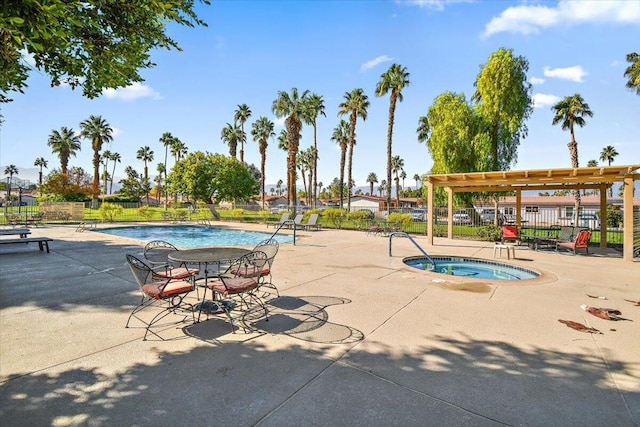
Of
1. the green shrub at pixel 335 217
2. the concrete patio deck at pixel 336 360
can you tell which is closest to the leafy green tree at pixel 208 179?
the green shrub at pixel 335 217

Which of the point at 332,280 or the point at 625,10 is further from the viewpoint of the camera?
the point at 625,10

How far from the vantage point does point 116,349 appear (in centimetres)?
365

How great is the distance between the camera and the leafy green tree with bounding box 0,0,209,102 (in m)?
3.41

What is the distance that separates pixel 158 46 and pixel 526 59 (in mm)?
21271

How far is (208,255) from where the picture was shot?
5332 millimetres

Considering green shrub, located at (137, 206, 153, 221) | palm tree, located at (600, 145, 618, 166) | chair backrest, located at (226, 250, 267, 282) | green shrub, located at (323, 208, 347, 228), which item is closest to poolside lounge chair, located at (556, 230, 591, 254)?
chair backrest, located at (226, 250, 267, 282)

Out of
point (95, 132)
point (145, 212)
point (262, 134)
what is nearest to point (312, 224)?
point (145, 212)

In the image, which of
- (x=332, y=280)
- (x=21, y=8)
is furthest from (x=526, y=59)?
(x=21, y=8)

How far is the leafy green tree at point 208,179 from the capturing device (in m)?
30.5

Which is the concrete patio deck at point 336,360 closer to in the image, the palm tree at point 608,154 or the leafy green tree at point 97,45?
the leafy green tree at point 97,45

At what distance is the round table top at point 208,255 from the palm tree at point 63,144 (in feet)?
211

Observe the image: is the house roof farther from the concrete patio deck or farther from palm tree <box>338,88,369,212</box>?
palm tree <box>338,88,369,212</box>

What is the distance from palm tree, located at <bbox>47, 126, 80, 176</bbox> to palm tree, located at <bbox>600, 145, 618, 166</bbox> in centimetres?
8947

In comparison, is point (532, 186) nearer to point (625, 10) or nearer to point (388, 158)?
point (625, 10)
